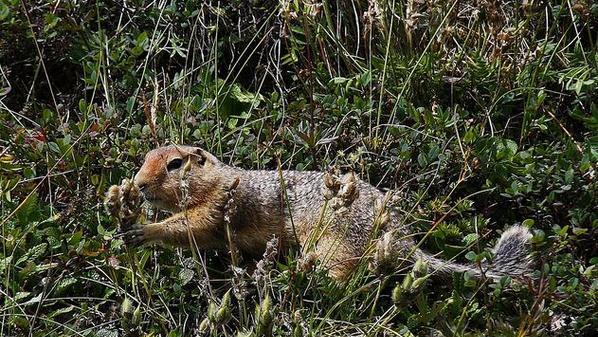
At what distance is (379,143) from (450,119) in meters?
0.41

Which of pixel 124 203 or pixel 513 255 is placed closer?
pixel 124 203

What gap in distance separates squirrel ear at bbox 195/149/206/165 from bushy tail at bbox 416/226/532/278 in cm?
116

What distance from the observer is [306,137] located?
5.32 meters

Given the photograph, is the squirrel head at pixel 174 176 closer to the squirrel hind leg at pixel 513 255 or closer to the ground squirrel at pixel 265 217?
the ground squirrel at pixel 265 217

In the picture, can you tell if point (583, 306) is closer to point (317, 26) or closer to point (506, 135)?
point (506, 135)

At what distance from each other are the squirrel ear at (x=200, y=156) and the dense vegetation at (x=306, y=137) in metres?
0.36

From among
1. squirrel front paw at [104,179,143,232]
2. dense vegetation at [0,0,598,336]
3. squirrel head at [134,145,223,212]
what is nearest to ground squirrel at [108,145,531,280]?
squirrel head at [134,145,223,212]

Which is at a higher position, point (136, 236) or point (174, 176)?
point (174, 176)

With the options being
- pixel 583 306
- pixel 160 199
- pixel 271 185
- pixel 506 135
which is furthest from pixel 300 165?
pixel 583 306

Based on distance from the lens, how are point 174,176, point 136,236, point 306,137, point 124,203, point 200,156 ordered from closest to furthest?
point 124,203 < point 136,236 < point 174,176 < point 200,156 < point 306,137

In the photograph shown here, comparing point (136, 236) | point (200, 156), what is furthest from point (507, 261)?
point (136, 236)

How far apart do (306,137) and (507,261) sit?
3.99 feet

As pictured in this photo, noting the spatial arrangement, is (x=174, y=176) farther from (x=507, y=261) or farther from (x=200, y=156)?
(x=507, y=261)

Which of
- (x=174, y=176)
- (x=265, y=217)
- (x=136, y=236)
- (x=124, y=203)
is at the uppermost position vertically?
(x=124, y=203)
